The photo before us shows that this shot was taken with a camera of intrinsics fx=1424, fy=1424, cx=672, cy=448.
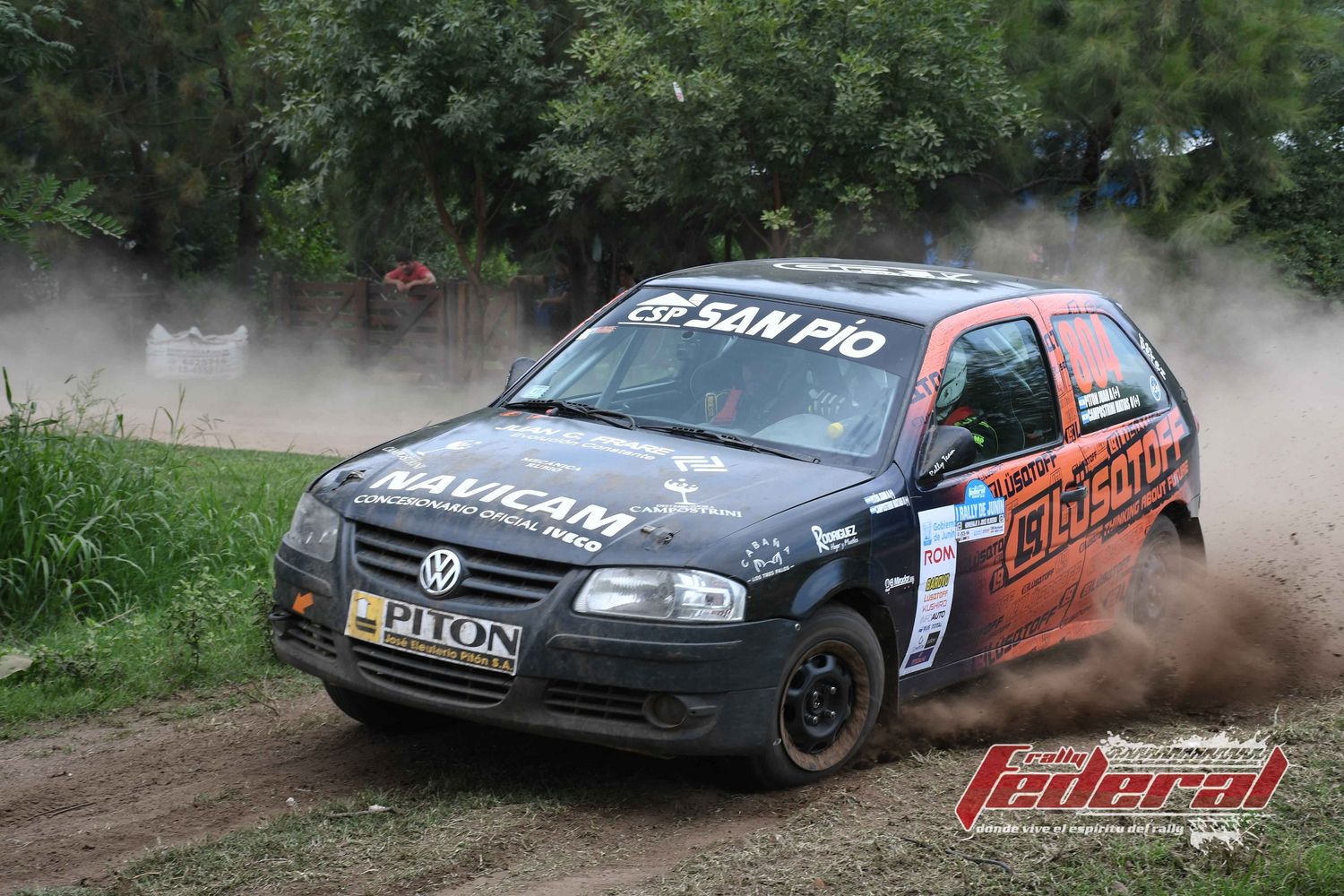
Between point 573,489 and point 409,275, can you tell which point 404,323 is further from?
point 573,489

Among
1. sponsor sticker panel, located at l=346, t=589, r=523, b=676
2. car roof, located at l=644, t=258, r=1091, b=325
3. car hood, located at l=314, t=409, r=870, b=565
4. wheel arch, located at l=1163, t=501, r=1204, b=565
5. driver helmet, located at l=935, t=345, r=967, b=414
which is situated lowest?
wheel arch, located at l=1163, t=501, r=1204, b=565

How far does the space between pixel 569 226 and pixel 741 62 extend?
4997 millimetres

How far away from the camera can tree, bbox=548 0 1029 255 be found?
12.4 m

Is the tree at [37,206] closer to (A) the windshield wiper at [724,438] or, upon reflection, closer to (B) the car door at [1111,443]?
(A) the windshield wiper at [724,438]

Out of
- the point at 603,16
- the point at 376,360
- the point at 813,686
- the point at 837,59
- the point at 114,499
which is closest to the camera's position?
the point at 813,686

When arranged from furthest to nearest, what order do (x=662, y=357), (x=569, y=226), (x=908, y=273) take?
1. (x=569, y=226)
2. (x=908, y=273)
3. (x=662, y=357)

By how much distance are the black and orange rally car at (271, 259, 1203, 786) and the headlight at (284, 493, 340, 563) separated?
14 millimetres

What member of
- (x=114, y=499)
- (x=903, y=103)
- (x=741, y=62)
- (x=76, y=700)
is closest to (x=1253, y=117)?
(x=903, y=103)

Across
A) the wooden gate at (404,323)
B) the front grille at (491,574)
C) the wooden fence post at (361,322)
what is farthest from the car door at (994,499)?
the wooden fence post at (361,322)

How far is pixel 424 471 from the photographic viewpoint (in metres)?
4.92

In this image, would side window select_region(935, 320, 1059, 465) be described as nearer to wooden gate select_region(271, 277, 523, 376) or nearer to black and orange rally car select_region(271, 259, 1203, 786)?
black and orange rally car select_region(271, 259, 1203, 786)

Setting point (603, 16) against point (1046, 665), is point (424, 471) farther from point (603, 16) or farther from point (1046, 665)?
point (603, 16)

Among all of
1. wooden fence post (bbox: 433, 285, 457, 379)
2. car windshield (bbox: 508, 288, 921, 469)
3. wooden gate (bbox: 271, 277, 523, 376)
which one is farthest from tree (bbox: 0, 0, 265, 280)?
car windshield (bbox: 508, 288, 921, 469)

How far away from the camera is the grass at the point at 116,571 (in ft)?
20.4
